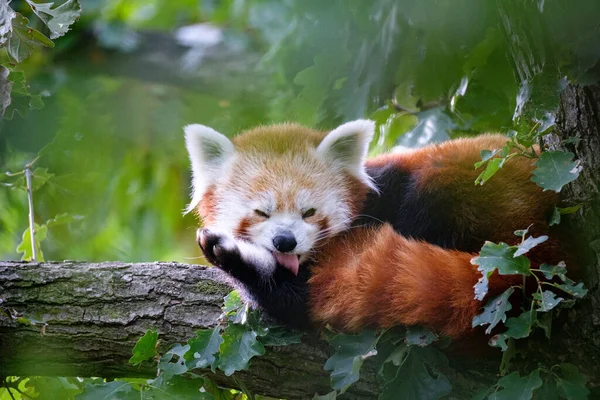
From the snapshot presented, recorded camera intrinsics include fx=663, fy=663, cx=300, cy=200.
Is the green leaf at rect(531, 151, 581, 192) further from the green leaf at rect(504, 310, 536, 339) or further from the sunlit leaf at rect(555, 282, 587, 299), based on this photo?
the green leaf at rect(504, 310, 536, 339)

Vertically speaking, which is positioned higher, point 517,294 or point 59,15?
point 59,15

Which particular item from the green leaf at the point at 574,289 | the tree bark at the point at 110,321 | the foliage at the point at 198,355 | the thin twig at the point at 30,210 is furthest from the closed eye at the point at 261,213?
the green leaf at the point at 574,289

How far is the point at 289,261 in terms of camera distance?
2707 mm

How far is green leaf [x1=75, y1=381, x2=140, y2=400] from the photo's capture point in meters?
2.32

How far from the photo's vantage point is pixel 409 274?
225 centimetres

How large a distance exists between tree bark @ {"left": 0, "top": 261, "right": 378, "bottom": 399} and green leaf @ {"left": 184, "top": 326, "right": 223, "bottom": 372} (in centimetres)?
22

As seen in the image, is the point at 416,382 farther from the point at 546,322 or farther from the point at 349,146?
the point at 349,146

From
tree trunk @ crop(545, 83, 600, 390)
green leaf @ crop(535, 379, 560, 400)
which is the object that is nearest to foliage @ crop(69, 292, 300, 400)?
green leaf @ crop(535, 379, 560, 400)

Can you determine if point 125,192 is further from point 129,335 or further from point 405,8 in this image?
point 405,8

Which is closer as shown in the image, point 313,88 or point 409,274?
point 409,274

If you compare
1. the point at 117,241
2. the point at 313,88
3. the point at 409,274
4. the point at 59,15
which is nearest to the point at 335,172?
the point at 313,88

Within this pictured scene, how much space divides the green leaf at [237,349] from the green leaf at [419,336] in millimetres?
500

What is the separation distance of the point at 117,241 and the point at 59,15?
422 cm

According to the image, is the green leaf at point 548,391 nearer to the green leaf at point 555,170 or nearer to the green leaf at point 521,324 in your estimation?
the green leaf at point 521,324
